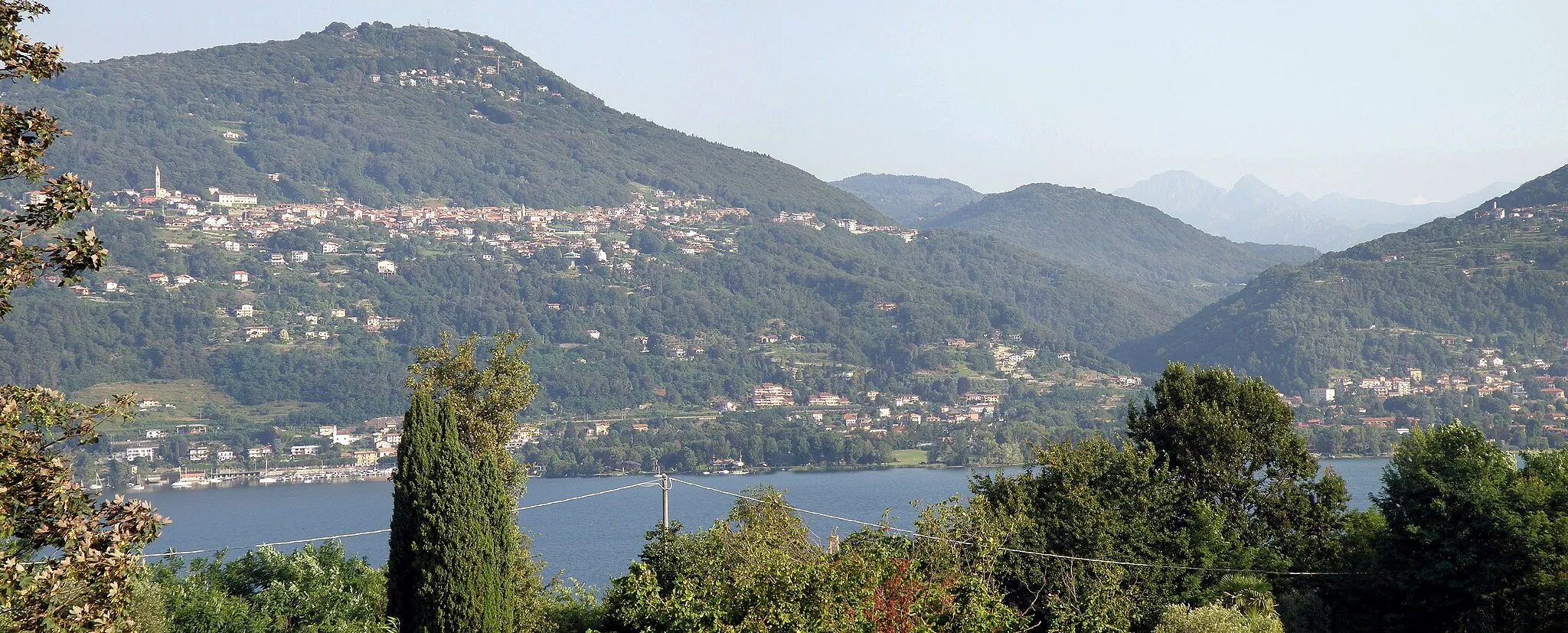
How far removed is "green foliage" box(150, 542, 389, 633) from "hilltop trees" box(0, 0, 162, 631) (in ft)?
26.1

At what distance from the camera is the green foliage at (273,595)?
14.9 metres

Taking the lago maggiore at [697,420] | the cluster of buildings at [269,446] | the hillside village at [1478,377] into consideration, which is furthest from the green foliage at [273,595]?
the hillside village at [1478,377]

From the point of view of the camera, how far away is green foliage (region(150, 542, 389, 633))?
14922mm

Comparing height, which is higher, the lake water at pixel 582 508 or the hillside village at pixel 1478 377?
the hillside village at pixel 1478 377

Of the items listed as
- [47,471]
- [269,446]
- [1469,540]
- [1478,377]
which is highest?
[47,471]

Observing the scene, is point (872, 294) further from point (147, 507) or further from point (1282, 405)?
point (147, 507)

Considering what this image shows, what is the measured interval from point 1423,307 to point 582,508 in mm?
93557

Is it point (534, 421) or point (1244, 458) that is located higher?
point (1244, 458)

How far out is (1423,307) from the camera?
130 m

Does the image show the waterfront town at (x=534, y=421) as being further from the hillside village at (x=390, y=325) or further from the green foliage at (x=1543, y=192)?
the green foliage at (x=1543, y=192)

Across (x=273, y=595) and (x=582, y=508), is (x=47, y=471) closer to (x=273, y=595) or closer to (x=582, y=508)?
(x=273, y=595)

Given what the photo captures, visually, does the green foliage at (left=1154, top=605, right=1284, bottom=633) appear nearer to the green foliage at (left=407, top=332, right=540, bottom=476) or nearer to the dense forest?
the green foliage at (left=407, top=332, right=540, bottom=476)

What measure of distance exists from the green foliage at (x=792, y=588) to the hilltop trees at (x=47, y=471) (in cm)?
688

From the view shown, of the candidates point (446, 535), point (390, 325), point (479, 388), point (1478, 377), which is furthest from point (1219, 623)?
point (390, 325)
